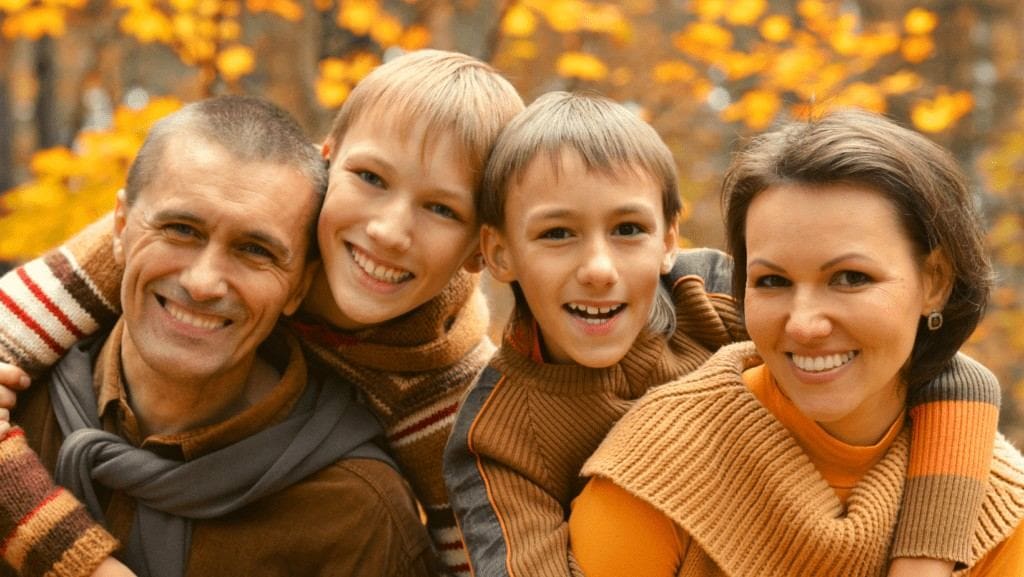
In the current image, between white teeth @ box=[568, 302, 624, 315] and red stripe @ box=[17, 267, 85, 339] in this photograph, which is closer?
white teeth @ box=[568, 302, 624, 315]

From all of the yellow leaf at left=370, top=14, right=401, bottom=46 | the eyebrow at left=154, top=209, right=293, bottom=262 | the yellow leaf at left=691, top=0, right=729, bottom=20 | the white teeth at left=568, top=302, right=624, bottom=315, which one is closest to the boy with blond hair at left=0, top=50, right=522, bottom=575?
the eyebrow at left=154, top=209, right=293, bottom=262

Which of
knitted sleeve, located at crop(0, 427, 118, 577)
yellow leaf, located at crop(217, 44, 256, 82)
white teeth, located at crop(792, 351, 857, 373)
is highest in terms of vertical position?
white teeth, located at crop(792, 351, 857, 373)

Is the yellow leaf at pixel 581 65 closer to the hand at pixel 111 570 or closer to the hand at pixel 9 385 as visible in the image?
the hand at pixel 9 385

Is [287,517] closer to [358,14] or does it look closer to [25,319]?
[25,319]

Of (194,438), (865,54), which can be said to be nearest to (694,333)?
(194,438)

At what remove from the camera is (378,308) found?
276 cm

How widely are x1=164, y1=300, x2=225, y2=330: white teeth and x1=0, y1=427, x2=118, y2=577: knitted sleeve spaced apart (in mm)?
482

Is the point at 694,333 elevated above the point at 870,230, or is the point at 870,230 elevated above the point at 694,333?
the point at 870,230

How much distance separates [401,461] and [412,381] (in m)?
0.23

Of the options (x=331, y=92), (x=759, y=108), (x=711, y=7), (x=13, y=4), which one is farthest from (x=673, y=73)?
(x=13, y=4)

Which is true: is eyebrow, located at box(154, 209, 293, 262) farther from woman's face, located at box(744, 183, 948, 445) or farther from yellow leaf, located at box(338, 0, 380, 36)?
yellow leaf, located at box(338, 0, 380, 36)

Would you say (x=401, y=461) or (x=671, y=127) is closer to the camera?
(x=401, y=461)

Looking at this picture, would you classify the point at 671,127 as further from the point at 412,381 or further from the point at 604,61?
the point at 412,381

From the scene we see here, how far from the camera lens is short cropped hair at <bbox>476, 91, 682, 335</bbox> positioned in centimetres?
254
